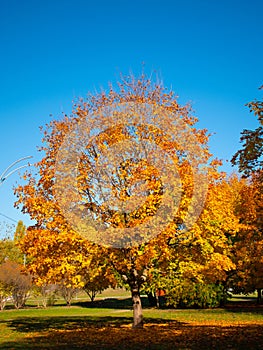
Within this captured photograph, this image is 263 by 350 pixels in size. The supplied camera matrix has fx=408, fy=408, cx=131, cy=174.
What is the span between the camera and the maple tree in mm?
14594

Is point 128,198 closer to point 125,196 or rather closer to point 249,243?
point 125,196

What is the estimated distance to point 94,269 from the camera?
1620 centimetres

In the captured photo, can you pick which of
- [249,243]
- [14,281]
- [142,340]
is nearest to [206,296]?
[249,243]

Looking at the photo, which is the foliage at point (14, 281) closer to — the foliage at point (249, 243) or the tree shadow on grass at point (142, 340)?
the foliage at point (249, 243)

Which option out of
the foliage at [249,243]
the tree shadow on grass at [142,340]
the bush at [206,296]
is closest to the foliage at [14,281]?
the bush at [206,296]

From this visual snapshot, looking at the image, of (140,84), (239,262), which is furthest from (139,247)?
(239,262)

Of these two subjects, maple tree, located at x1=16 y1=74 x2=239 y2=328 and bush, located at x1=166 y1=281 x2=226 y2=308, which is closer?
maple tree, located at x1=16 y1=74 x2=239 y2=328

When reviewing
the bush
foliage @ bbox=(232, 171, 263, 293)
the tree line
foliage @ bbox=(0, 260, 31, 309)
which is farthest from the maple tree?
foliage @ bbox=(0, 260, 31, 309)

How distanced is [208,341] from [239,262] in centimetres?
1804

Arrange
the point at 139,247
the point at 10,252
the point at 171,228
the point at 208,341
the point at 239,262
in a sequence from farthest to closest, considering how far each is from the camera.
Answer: the point at 10,252, the point at 239,262, the point at 139,247, the point at 171,228, the point at 208,341

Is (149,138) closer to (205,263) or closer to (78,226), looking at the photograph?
(78,226)

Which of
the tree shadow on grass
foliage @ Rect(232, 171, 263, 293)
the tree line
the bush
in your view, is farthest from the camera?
the bush

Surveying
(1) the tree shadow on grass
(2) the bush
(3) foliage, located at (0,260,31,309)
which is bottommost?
(1) the tree shadow on grass

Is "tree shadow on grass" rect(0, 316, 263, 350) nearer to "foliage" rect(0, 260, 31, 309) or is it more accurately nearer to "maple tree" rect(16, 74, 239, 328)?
"maple tree" rect(16, 74, 239, 328)
